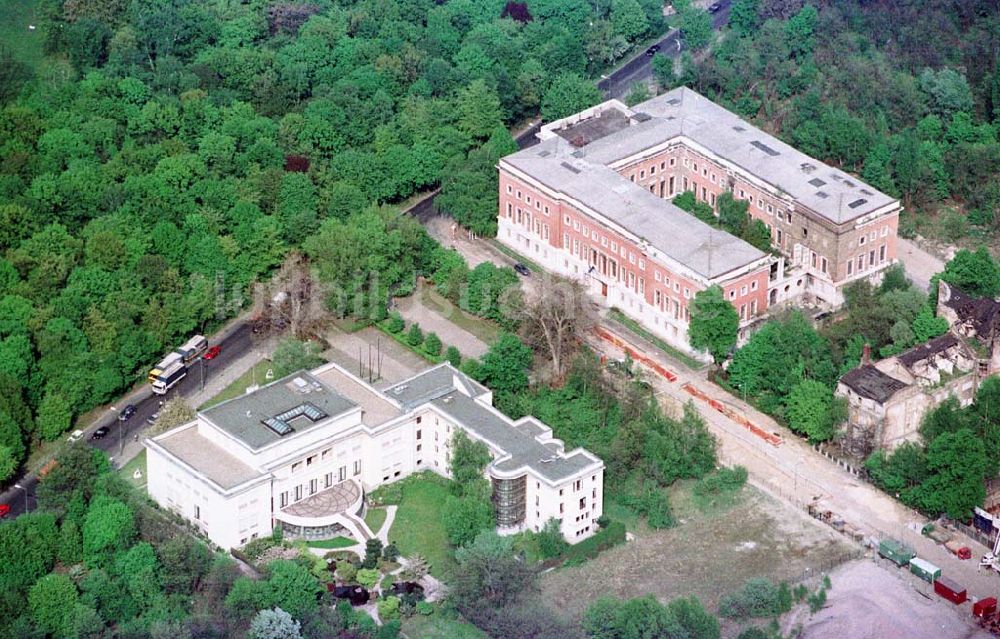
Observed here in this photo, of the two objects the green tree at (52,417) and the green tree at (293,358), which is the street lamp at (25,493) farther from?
the green tree at (293,358)

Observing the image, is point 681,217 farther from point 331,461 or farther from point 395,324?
point 331,461

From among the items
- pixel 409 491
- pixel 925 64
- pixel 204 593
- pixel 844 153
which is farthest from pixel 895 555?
pixel 925 64

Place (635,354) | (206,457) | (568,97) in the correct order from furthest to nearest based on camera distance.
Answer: (568,97), (635,354), (206,457)

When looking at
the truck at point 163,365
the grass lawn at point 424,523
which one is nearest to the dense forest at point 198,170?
the truck at point 163,365

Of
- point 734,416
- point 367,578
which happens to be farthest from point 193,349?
point 734,416

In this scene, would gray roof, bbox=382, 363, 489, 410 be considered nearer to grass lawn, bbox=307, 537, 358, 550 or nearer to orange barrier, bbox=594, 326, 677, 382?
grass lawn, bbox=307, 537, 358, 550

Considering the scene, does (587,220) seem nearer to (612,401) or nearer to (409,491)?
(612,401)

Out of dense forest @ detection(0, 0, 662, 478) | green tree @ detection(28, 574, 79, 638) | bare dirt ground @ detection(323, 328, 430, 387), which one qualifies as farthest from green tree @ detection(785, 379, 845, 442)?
green tree @ detection(28, 574, 79, 638)
